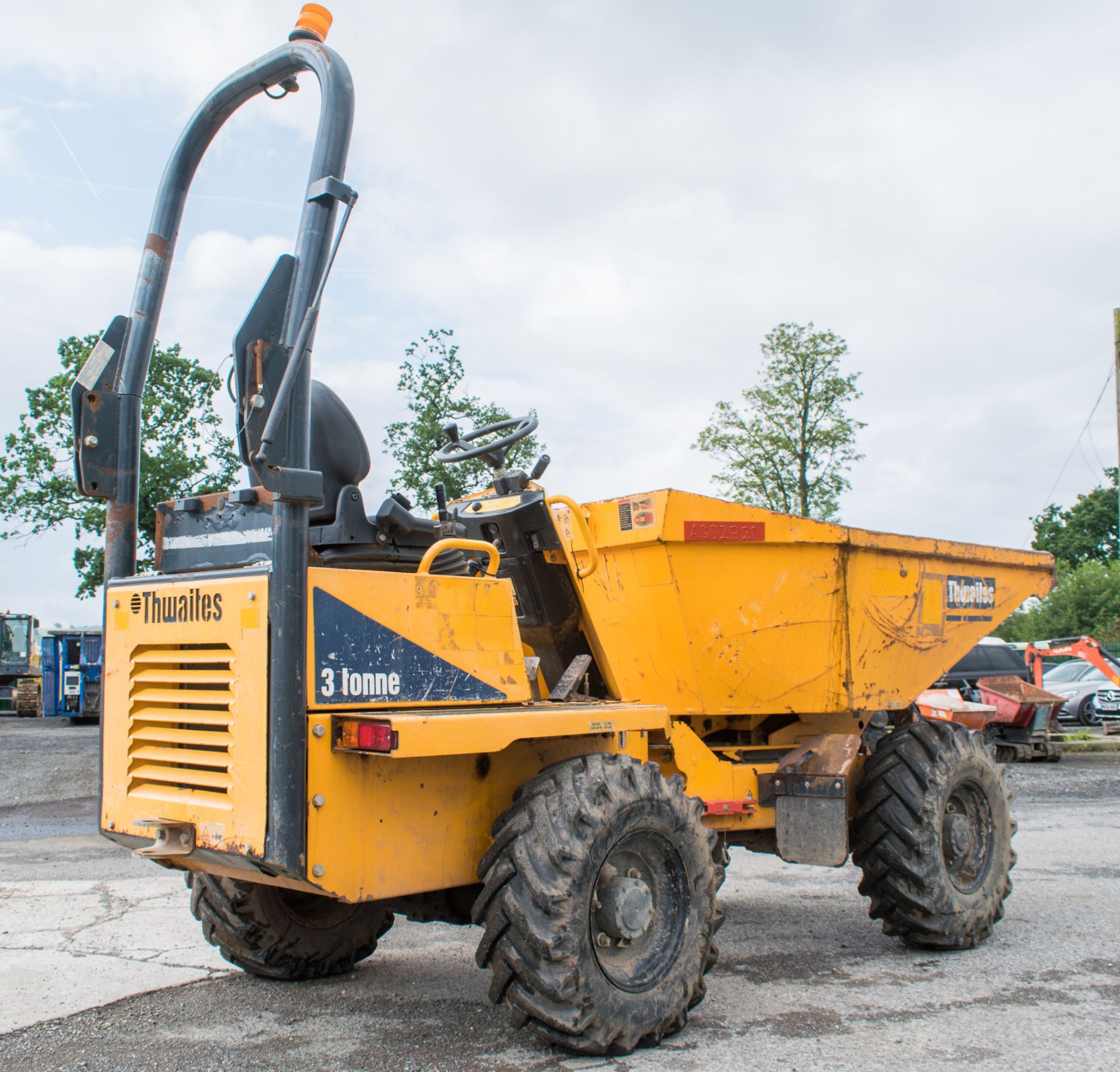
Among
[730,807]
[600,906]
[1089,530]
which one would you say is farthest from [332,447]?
[1089,530]

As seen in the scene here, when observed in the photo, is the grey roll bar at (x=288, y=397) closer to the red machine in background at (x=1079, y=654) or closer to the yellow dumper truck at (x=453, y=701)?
the yellow dumper truck at (x=453, y=701)

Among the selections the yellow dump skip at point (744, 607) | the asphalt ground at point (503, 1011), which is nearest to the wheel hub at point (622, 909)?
the asphalt ground at point (503, 1011)

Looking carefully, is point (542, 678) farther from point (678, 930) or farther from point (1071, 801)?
point (1071, 801)

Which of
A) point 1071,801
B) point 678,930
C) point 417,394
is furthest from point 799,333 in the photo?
point 678,930

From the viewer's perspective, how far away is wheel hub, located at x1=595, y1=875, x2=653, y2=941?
3980 mm

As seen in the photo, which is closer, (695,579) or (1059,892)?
(695,579)

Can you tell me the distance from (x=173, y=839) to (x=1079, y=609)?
154ft

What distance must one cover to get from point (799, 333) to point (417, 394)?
2149cm

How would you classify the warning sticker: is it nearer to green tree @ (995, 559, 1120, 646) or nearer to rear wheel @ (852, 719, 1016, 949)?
rear wheel @ (852, 719, 1016, 949)

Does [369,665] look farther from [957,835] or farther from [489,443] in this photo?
[957,835]

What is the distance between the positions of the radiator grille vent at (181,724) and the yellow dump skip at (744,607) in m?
1.79

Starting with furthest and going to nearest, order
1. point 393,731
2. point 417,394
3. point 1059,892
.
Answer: point 417,394
point 1059,892
point 393,731

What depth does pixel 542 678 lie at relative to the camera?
5254 millimetres

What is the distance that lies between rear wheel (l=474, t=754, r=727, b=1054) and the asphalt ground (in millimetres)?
169
